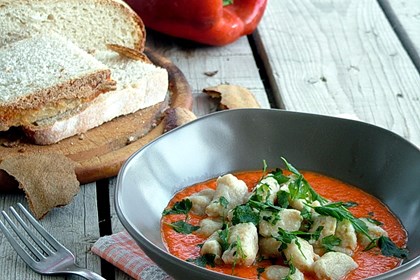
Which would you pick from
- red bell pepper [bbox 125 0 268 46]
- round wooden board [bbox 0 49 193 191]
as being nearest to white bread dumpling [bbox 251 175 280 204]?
round wooden board [bbox 0 49 193 191]

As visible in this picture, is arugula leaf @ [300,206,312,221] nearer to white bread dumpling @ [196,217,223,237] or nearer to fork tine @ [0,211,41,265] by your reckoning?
white bread dumpling @ [196,217,223,237]

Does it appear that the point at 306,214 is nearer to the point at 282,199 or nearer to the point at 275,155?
the point at 282,199

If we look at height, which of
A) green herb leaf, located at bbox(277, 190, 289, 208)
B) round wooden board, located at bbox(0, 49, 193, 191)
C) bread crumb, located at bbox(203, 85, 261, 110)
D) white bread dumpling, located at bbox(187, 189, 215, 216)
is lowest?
round wooden board, located at bbox(0, 49, 193, 191)

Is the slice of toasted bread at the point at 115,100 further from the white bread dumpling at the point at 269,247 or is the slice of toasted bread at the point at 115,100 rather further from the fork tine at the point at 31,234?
the white bread dumpling at the point at 269,247

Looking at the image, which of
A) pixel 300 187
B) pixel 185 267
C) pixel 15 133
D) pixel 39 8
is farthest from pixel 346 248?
pixel 39 8

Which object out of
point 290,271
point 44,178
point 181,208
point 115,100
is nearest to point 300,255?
point 290,271

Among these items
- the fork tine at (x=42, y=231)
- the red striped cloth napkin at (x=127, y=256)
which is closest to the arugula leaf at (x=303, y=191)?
the red striped cloth napkin at (x=127, y=256)
